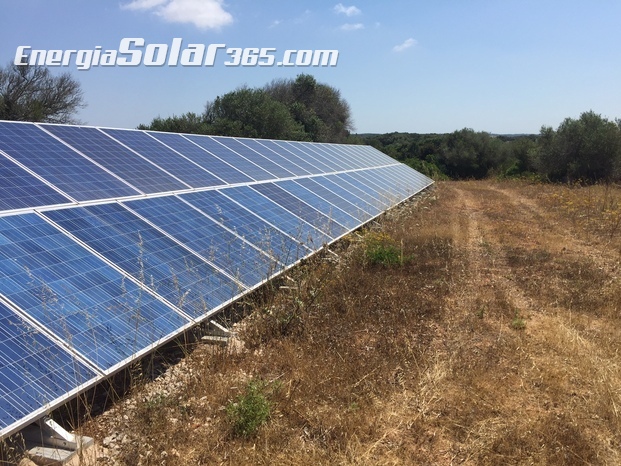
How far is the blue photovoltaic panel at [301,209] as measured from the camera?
938 centimetres

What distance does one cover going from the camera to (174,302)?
15.7ft

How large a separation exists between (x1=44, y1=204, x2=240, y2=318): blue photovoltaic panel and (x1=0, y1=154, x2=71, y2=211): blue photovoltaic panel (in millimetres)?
263

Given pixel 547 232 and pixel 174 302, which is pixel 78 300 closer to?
pixel 174 302

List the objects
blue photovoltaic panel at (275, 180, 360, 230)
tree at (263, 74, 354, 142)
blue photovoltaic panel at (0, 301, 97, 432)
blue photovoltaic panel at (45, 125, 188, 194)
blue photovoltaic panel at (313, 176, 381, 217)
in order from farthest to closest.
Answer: tree at (263, 74, 354, 142) < blue photovoltaic panel at (313, 176, 381, 217) < blue photovoltaic panel at (275, 180, 360, 230) < blue photovoltaic panel at (45, 125, 188, 194) < blue photovoltaic panel at (0, 301, 97, 432)

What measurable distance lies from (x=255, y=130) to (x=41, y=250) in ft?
111

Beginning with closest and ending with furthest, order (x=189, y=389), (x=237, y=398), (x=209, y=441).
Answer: (x=209, y=441)
(x=237, y=398)
(x=189, y=389)

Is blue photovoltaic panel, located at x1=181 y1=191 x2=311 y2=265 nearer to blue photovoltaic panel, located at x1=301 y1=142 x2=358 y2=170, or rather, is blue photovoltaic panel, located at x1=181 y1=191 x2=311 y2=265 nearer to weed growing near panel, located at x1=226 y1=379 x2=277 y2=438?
weed growing near panel, located at x1=226 y1=379 x2=277 y2=438

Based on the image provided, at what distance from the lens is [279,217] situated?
861 centimetres

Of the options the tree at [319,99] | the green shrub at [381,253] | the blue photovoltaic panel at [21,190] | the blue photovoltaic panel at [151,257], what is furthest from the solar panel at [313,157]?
the tree at [319,99]

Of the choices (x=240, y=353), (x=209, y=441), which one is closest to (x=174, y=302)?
(x=240, y=353)

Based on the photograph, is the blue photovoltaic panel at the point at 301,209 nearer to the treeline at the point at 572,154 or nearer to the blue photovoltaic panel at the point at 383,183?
the blue photovoltaic panel at the point at 383,183

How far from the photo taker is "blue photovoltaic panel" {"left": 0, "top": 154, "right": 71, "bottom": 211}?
504cm

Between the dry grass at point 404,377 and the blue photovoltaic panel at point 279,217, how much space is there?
673mm

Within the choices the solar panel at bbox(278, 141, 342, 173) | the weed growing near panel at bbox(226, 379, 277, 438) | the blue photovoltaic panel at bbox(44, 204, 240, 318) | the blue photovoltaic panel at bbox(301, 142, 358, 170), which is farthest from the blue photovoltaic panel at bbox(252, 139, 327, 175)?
the weed growing near panel at bbox(226, 379, 277, 438)
